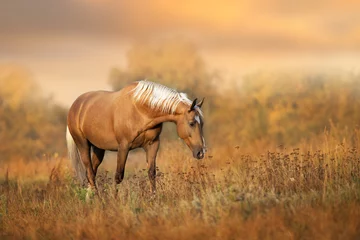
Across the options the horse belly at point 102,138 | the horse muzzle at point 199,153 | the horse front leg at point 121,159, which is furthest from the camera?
the horse belly at point 102,138

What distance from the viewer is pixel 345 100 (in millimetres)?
33500

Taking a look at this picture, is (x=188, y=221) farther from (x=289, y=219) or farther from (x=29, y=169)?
(x=29, y=169)

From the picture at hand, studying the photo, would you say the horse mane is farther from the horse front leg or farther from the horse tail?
the horse tail

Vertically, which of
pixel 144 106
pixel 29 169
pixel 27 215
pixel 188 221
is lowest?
pixel 29 169

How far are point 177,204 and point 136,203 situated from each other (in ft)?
3.34

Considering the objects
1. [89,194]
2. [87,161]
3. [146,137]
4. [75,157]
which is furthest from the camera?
[75,157]

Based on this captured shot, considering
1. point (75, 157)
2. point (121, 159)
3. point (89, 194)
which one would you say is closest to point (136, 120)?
point (121, 159)

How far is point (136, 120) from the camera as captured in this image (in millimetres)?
13195

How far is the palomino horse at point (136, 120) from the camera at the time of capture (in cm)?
1263

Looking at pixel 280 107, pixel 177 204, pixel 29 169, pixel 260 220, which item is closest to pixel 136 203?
pixel 177 204

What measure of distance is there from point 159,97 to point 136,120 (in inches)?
26.8

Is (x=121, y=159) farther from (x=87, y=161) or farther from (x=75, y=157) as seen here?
(x=75, y=157)

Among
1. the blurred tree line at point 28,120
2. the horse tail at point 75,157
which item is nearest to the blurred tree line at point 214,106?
the blurred tree line at point 28,120

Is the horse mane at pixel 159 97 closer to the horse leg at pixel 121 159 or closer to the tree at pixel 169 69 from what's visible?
the horse leg at pixel 121 159
